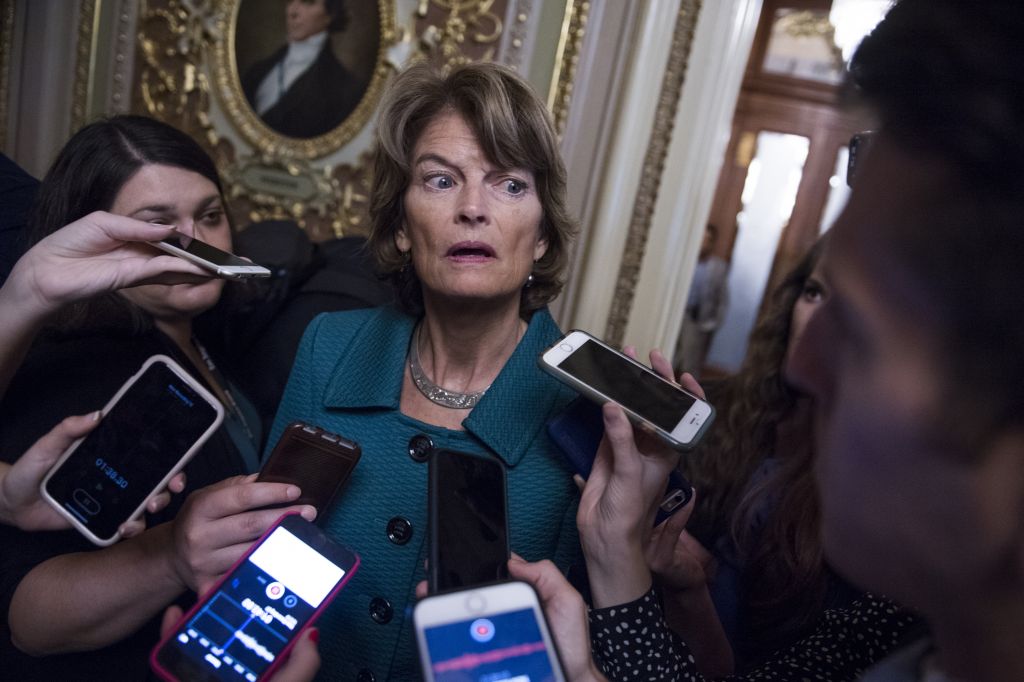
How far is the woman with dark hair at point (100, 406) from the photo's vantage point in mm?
1068

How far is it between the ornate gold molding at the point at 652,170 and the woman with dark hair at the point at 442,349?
53.3 inches

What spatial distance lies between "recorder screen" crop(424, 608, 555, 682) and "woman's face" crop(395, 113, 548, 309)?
2.29ft

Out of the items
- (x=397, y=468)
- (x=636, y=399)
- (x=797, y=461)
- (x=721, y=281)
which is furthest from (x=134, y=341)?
(x=721, y=281)

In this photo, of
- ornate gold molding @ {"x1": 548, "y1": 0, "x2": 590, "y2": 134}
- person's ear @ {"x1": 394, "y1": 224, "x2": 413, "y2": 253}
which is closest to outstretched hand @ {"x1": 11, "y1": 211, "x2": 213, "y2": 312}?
person's ear @ {"x1": 394, "y1": 224, "x2": 413, "y2": 253}

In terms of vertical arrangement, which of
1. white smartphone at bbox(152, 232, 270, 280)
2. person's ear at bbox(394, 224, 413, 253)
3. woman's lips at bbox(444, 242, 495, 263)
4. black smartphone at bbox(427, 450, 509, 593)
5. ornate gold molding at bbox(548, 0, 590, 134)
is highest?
ornate gold molding at bbox(548, 0, 590, 134)

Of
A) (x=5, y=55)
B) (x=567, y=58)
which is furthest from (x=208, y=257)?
(x=5, y=55)

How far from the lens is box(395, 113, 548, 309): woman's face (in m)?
1.33

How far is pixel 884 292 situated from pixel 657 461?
64 centimetres

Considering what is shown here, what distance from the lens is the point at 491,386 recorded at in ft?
4.44

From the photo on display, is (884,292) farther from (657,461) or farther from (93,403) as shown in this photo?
(93,403)

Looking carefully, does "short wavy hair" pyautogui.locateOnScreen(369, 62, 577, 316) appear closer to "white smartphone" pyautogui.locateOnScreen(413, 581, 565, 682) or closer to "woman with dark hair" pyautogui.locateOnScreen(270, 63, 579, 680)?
"woman with dark hair" pyautogui.locateOnScreen(270, 63, 579, 680)

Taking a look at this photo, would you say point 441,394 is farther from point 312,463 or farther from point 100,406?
point 100,406

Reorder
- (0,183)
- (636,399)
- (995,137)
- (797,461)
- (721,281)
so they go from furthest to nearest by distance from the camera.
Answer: (721,281)
(0,183)
(797,461)
(636,399)
(995,137)

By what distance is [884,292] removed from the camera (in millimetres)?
439
